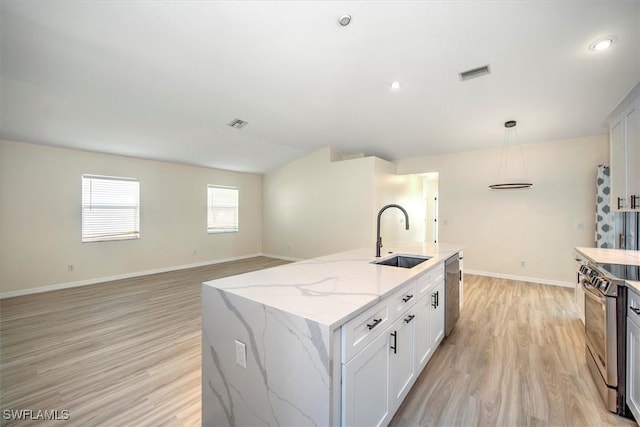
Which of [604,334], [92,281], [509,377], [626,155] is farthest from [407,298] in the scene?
[92,281]

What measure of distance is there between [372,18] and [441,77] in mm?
1389

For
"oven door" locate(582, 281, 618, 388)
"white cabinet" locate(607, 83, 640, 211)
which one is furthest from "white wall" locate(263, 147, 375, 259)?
"oven door" locate(582, 281, 618, 388)

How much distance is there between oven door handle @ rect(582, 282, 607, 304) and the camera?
5.93ft

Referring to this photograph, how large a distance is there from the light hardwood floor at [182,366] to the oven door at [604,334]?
0.25 metres

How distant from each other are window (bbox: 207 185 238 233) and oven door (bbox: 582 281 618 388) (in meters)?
6.89

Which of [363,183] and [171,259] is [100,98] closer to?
[171,259]

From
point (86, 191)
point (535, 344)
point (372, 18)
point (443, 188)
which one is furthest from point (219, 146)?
point (535, 344)

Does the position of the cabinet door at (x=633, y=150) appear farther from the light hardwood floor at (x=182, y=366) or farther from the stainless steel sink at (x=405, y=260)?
the stainless steel sink at (x=405, y=260)

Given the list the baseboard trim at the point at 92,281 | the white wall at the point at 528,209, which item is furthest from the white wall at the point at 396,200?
the baseboard trim at the point at 92,281

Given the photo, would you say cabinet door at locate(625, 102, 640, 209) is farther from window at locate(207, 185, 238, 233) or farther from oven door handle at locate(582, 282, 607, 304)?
window at locate(207, 185, 238, 233)

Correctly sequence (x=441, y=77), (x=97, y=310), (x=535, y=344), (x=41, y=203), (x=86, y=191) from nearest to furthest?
(x=535, y=344) < (x=441, y=77) < (x=97, y=310) < (x=41, y=203) < (x=86, y=191)

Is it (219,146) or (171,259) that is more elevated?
(219,146)

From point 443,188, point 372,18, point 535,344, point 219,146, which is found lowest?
point 535,344

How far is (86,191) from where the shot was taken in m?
4.85
